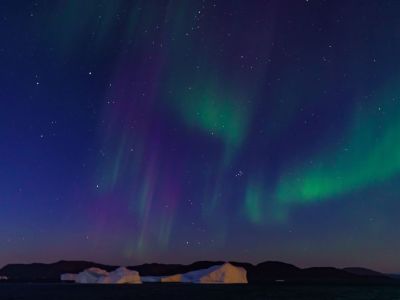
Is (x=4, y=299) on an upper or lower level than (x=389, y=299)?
lower

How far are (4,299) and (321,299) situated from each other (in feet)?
186

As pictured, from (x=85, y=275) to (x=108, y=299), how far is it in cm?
7752

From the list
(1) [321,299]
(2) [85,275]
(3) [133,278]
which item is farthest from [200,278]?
(1) [321,299]

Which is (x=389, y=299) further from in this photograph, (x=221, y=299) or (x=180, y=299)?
(x=180, y=299)

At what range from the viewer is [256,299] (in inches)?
3536

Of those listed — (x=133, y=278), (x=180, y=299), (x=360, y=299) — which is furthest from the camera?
(x=133, y=278)

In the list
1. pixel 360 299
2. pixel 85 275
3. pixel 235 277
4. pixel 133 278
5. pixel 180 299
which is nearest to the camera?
pixel 180 299

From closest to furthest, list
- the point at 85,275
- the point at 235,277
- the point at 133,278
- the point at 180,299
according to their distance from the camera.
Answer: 1. the point at 180,299
2. the point at 235,277
3. the point at 133,278
4. the point at 85,275

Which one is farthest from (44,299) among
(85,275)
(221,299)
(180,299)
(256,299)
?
(85,275)

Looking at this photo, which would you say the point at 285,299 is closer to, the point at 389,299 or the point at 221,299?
the point at 221,299

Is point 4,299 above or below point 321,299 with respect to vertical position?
below

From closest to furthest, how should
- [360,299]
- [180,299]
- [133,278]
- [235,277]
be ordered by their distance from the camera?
[180,299], [360,299], [235,277], [133,278]

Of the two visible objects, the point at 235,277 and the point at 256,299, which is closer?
the point at 256,299

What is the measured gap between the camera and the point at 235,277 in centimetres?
13200
